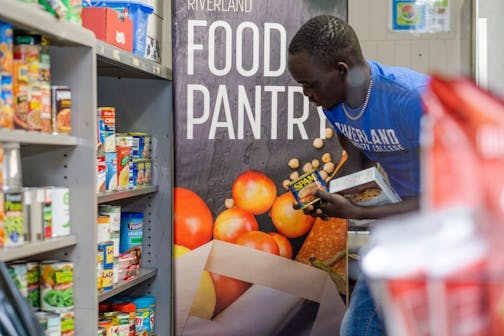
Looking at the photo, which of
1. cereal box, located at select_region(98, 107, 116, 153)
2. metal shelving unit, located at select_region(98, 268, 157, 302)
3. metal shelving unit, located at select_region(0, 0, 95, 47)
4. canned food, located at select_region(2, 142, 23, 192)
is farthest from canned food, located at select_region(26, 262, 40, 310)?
cereal box, located at select_region(98, 107, 116, 153)

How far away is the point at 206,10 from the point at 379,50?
0.97m

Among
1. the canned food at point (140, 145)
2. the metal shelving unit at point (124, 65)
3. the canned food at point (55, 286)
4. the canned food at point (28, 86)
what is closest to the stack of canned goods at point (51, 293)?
the canned food at point (55, 286)

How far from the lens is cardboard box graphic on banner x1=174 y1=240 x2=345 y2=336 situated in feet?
13.8

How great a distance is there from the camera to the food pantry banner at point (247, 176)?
420cm

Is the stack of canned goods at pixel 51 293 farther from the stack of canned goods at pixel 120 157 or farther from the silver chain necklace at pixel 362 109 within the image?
the silver chain necklace at pixel 362 109

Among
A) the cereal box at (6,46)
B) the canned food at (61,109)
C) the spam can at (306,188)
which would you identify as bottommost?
the spam can at (306,188)

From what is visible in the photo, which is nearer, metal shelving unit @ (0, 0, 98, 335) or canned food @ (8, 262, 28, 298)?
canned food @ (8, 262, 28, 298)

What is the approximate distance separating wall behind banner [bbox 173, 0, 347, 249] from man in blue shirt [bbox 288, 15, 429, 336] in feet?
2.18

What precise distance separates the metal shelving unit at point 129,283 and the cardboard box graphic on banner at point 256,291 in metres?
0.19

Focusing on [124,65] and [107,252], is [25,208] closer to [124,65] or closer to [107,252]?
[107,252]

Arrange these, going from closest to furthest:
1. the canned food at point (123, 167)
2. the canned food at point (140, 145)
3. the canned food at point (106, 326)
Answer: the canned food at point (106, 326) → the canned food at point (123, 167) → the canned food at point (140, 145)

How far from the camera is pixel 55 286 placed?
102 inches

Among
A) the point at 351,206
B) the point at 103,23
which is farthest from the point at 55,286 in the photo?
the point at 351,206

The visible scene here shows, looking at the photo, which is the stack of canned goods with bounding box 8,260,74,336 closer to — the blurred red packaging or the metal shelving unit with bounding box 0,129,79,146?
the metal shelving unit with bounding box 0,129,79,146
